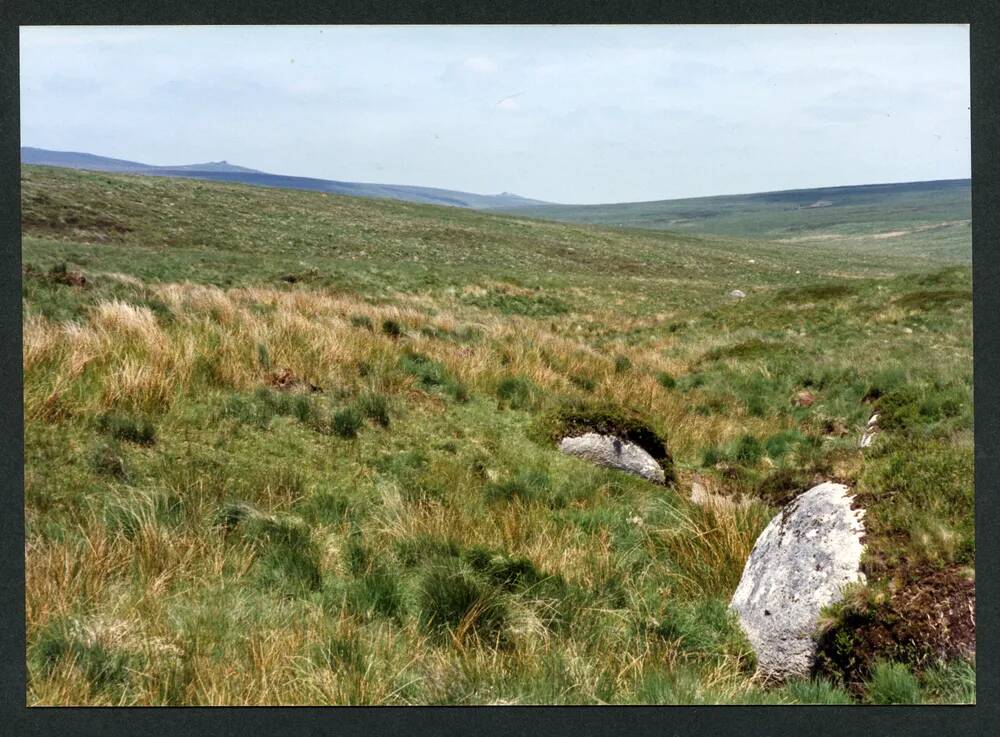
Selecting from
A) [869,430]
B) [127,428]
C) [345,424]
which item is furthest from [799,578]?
[869,430]

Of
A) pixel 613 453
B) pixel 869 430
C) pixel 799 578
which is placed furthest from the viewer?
pixel 869 430

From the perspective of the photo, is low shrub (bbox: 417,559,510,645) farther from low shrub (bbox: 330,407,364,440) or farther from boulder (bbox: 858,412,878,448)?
boulder (bbox: 858,412,878,448)

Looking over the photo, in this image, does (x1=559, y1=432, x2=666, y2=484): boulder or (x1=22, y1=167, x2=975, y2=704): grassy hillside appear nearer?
(x1=22, y1=167, x2=975, y2=704): grassy hillside

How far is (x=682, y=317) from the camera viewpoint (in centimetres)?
2903

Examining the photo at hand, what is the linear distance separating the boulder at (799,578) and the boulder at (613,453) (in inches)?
111

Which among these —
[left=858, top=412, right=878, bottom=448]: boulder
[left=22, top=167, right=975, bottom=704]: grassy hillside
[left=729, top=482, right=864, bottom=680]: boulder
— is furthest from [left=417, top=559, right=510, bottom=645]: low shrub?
[left=858, top=412, right=878, bottom=448]: boulder

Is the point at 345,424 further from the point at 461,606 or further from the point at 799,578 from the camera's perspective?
the point at 799,578

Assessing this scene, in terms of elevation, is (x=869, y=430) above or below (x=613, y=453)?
below

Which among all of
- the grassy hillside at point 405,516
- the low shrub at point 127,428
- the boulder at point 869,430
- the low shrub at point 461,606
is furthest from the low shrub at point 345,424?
the boulder at point 869,430

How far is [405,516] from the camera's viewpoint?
527 centimetres

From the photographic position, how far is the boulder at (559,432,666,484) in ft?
24.2

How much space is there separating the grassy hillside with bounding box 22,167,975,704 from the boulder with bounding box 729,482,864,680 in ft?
0.38

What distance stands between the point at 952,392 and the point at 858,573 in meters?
7.68

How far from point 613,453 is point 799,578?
132 inches
